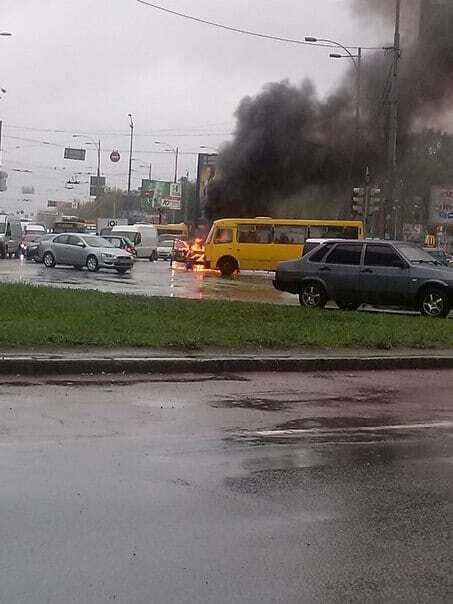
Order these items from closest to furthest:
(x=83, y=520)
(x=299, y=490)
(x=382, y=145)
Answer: (x=83, y=520), (x=299, y=490), (x=382, y=145)

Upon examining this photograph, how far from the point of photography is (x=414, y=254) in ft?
59.9

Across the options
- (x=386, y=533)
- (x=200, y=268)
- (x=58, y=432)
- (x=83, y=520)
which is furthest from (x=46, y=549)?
(x=200, y=268)

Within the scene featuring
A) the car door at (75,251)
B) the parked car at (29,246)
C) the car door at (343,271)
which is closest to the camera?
the car door at (343,271)

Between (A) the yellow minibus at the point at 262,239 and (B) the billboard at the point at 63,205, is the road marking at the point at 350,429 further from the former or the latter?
(B) the billboard at the point at 63,205

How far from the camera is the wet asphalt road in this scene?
4055 mm

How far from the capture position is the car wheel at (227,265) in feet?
117

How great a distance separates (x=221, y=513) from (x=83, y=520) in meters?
0.77

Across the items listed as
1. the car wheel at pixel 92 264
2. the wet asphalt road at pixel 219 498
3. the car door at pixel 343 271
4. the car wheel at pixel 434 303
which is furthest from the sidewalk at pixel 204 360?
the car wheel at pixel 92 264

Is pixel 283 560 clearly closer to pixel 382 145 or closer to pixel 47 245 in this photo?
pixel 47 245

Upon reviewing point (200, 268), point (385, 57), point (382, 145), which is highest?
point (385, 57)

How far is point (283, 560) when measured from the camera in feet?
14.3

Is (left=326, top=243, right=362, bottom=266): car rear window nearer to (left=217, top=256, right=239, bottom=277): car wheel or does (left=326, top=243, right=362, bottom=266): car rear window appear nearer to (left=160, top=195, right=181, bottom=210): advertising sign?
(left=217, top=256, right=239, bottom=277): car wheel

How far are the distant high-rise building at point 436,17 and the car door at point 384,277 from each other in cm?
1943

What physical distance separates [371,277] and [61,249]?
18.3 metres
